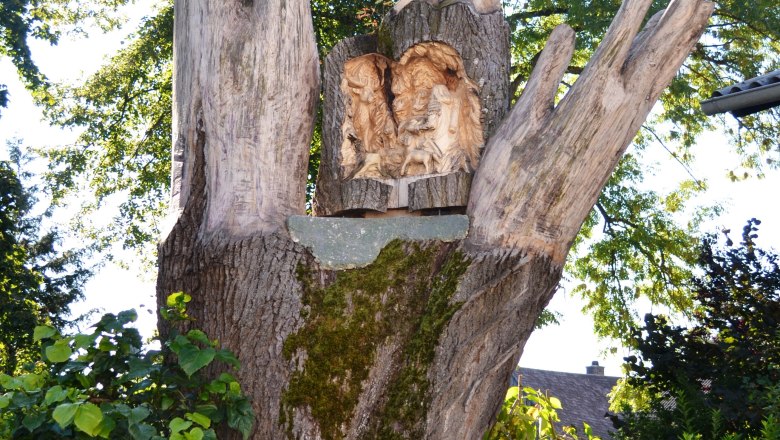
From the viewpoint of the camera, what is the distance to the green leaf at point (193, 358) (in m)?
4.37

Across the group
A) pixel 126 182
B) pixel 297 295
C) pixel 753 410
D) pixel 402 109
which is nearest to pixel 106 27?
pixel 126 182

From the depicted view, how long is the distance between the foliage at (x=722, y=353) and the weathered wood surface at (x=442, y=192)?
1861mm

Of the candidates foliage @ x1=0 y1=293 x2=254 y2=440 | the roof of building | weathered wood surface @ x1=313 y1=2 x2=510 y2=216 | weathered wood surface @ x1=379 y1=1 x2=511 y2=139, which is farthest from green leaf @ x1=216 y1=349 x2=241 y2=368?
the roof of building

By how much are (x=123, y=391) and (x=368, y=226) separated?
1.60 m

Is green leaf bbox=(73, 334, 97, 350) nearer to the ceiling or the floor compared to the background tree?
nearer to the floor

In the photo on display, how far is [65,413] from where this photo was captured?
4.06 meters

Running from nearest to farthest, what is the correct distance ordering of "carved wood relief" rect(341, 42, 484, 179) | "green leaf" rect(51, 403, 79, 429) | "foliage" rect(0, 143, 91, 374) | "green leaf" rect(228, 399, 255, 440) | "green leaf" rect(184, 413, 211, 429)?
"green leaf" rect(51, 403, 79, 429)
"green leaf" rect(184, 413, 211, 429)
"green leaf" rect(228, 399, 255, 440)
"carved wood relief" rect(341, 42, 484, 179)
"foliage" rect(0, 143, 91, 374)

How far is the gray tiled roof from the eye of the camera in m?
24.0

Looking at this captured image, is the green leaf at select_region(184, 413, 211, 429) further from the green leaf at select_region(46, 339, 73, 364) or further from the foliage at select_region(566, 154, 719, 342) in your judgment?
the foliage at select_region(566, 154, 719, 342)

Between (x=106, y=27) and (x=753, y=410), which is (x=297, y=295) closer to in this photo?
(x=753, y=410)

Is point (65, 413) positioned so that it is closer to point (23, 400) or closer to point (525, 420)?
point (23, 400)

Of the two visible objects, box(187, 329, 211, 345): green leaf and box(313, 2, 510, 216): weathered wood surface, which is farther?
box(313, 2, 510, 216): weathered wood surface

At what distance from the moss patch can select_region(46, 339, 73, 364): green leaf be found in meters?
1.10

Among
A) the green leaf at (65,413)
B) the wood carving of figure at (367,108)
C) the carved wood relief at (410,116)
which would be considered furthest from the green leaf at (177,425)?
the wood carving of figure at (367,108)
